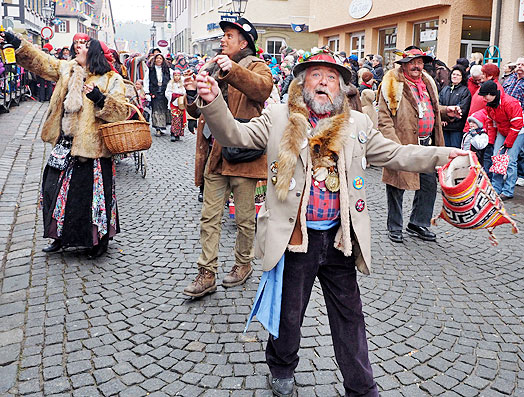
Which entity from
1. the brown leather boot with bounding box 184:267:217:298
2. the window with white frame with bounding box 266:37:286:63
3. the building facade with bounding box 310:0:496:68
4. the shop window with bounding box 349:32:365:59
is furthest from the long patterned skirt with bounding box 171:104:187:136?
the window with white frame with bounding box 266:37:286:63

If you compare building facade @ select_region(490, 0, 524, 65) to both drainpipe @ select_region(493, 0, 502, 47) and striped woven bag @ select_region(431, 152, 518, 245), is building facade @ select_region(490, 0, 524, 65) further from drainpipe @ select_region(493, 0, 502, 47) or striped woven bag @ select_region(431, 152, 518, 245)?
striped woven bag @ select_region(431, 152, 518, 245)

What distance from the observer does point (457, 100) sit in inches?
359

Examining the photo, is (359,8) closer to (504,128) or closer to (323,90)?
(504,128)

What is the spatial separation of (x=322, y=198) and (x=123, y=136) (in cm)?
253

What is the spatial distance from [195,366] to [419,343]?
1593 millimetres

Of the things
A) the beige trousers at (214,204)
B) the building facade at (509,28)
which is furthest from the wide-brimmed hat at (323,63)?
the building facade at (509,28)

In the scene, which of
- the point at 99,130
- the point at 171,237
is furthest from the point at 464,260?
the point at 99,130

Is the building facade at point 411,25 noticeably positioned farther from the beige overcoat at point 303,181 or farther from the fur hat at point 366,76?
the beige overcoat at point 303,181

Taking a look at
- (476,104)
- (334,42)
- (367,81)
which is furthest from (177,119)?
(334,42)

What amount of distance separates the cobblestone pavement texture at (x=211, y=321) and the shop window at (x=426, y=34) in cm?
1191

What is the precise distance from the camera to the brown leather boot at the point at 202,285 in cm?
429

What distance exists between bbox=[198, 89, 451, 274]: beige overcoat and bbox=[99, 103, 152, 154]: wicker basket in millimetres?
2180

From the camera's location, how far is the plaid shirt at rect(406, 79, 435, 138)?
5973 mm

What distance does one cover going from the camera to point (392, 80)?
5.95 m
